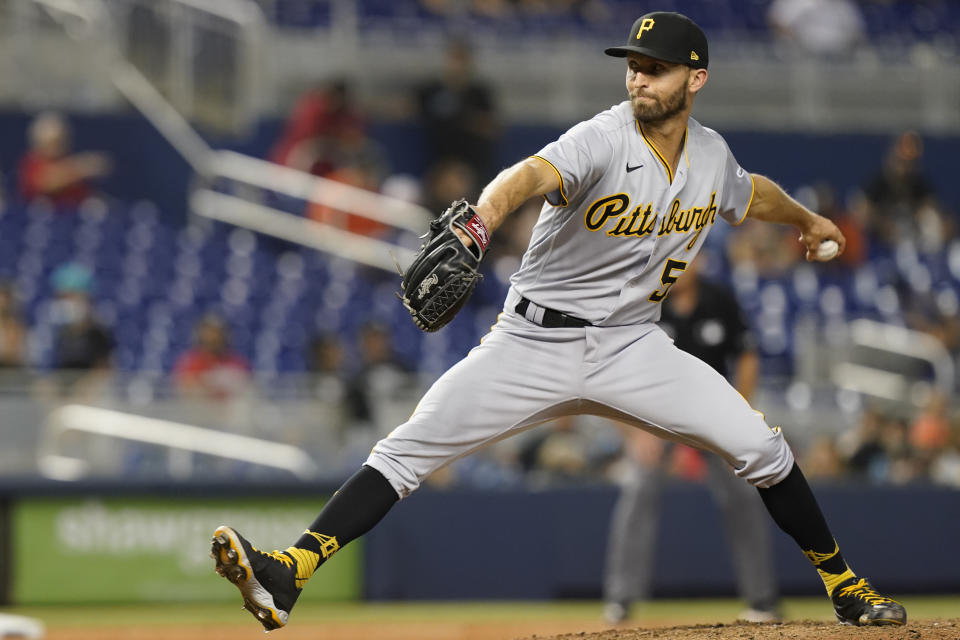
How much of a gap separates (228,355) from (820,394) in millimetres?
4240

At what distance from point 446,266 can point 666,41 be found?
1.14m

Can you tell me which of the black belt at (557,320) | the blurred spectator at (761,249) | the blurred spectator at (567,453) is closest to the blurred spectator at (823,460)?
the blurred spectator at (567,453)

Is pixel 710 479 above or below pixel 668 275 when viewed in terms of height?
below

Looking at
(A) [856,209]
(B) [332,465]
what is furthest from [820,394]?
(A) [856,209]

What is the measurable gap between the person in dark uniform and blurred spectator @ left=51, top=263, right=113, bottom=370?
12.6 ft

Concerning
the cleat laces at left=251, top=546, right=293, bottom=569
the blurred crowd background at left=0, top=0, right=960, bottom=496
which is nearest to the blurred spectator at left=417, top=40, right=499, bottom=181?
the blurred crowd background at left=0, top=0, right=960, bottom=496

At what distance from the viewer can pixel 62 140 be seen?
508 inches

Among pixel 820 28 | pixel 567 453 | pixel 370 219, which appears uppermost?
pixel 820 28

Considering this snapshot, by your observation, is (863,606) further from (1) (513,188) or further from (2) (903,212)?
(2) (903,212)

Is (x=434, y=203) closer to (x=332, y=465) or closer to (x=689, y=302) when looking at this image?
(x=332, y=465)

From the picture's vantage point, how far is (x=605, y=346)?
15.3 feet

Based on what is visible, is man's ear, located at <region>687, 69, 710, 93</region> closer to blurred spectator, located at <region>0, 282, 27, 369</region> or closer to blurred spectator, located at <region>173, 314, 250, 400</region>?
blurred spectator, located at <region>173, 314, 250, 400</region>

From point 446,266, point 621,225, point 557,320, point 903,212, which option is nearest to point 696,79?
point 621,225

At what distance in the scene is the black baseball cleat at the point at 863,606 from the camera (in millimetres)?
4805
